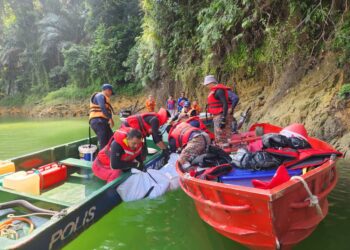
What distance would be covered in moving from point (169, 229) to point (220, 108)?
2763mm

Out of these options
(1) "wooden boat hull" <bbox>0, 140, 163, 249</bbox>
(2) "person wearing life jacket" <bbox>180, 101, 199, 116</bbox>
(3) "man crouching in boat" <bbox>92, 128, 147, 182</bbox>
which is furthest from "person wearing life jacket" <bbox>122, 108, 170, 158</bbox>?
(2) "person wearing life jacket" <bbox>180, 101, 199, 116</bbox>

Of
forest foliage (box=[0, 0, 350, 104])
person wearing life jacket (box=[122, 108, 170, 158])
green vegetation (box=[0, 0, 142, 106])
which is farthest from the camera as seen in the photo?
green vegetation (box=[0, 0, 142, 106])

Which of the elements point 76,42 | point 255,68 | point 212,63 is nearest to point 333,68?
point 255,68

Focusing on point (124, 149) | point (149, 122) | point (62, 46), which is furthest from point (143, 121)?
point (62, 46)

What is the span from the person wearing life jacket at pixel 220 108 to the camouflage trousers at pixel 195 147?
1508 millimetres

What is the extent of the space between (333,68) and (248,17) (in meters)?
3.08

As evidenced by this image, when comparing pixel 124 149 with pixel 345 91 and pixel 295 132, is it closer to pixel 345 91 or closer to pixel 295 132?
pixel 295 132

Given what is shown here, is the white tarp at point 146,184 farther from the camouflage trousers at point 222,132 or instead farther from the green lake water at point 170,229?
the camouflage trousers at point 222,132

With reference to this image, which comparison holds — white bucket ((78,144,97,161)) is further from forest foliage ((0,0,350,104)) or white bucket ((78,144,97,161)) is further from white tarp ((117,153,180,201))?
forest foliage ((0,0,350,104))

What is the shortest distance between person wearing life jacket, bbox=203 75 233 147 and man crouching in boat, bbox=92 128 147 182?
1734mm

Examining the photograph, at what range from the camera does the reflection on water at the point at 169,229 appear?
349 centimetres

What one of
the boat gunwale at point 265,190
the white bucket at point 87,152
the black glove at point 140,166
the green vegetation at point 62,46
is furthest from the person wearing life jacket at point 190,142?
the green vegetation at point 62,46

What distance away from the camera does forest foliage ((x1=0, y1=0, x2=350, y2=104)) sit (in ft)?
28.4

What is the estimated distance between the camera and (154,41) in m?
16.2
